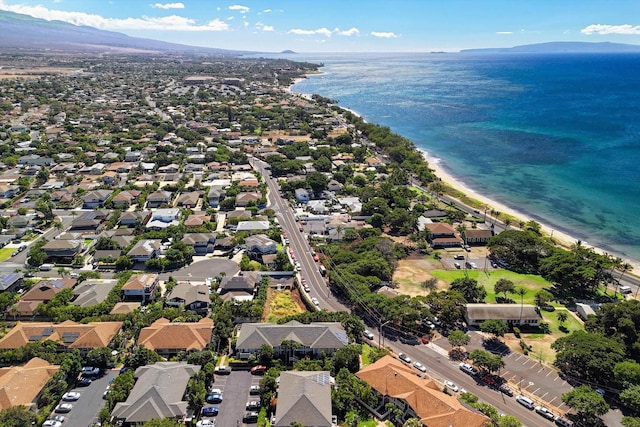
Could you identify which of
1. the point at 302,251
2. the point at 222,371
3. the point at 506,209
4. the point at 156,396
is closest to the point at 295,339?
the point at 222,371

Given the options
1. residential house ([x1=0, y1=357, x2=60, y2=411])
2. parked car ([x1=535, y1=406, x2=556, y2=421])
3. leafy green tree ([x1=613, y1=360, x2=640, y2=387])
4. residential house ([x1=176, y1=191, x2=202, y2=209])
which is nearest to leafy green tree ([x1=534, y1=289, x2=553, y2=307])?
leafy green tree ([x1=613, y1=360, x2=640, y2=387])

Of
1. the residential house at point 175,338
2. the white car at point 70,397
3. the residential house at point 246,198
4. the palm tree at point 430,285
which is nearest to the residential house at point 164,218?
the residential house at point 246,198

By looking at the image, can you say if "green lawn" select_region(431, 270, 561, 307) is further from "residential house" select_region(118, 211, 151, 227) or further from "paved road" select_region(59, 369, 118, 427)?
"residential house" select_region(118, 211, 151, 227)

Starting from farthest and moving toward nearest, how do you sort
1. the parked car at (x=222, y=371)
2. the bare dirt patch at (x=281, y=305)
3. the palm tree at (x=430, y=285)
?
the palm tree at (x=430, y=285) < the bare dirt patch at (x=281, y=305) < the parked car at (x=222, y=371)

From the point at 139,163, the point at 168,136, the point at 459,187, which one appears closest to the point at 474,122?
the point at 459,187

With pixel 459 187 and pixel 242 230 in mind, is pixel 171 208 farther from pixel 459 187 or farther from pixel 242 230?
pixel 459 187

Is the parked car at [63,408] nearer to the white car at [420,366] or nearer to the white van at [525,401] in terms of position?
the white car at [420,366]
